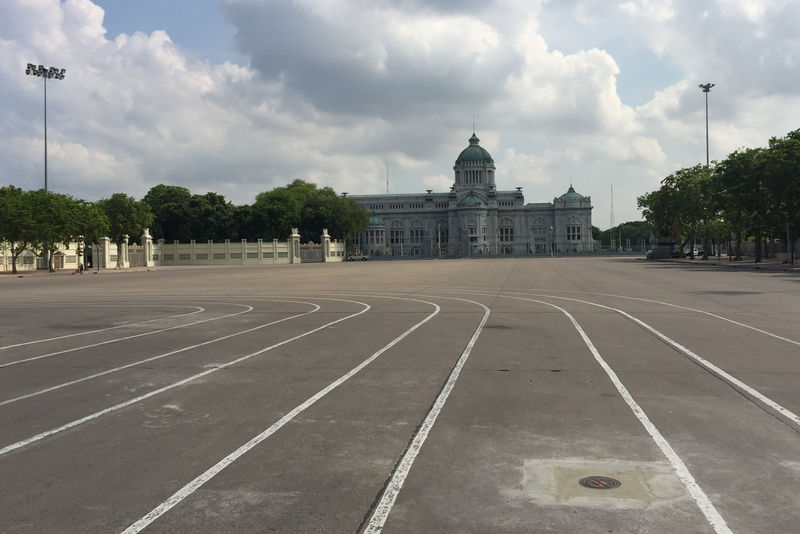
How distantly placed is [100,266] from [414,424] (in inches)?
3044

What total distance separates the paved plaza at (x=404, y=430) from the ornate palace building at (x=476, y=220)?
16324 centimetres

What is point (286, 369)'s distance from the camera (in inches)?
370

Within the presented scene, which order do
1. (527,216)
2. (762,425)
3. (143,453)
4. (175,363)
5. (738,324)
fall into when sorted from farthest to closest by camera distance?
(527,216)
(738,324)
(175,363)
(762,425)
(143,453)

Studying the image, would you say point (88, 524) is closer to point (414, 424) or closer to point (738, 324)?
point (414, 424)

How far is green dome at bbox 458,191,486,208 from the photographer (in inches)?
6821

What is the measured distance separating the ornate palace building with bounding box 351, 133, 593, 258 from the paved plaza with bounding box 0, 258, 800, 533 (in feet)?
536

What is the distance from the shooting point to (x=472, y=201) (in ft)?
570

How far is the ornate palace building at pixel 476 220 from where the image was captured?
17762 cm

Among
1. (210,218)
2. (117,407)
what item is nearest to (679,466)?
(117,407)

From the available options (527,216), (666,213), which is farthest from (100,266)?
(527,216)

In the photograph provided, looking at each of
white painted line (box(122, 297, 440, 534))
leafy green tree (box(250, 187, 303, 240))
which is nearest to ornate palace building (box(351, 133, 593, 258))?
leafy green tree (box(250, 187, 303, 240))

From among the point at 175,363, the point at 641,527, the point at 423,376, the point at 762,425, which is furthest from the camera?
the point at 175,363

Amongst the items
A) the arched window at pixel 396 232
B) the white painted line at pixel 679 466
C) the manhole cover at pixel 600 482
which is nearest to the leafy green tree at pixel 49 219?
the white painted line at pixel 679 466

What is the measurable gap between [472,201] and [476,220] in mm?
5124
